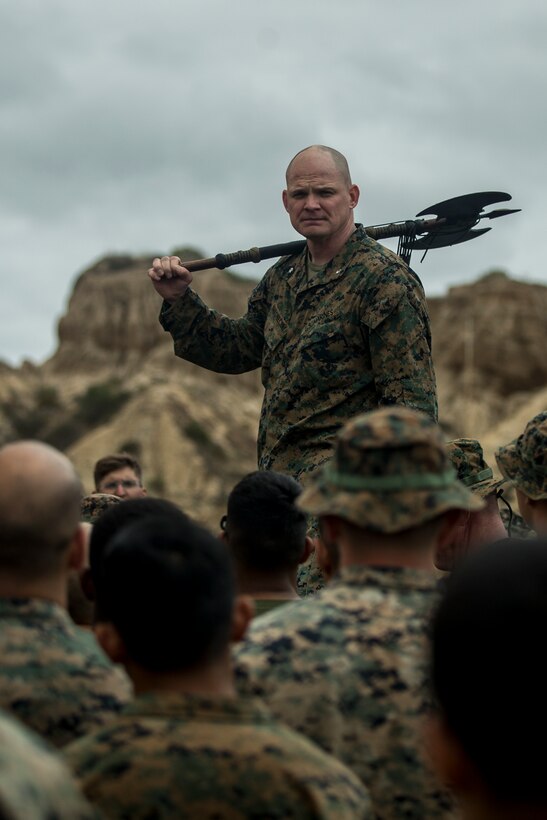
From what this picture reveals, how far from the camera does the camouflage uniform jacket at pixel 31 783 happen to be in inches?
65.0

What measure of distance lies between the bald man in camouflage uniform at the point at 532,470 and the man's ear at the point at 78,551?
2135mm

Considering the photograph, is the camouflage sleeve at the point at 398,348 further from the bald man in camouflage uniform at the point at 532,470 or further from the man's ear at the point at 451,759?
the man's ear at the point at 451,759

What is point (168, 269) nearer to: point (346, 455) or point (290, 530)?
point (290, 530)

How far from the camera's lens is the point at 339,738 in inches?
127

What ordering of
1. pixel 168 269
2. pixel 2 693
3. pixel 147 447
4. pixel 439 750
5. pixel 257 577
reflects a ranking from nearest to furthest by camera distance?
pixel 439 750, pixel 2 693, pixel 257 577, pixel 168 269, pixel 147 447

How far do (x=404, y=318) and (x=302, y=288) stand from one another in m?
0.60

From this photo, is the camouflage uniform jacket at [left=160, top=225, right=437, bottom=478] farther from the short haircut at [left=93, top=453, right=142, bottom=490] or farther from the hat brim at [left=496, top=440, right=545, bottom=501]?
the short haircut at [left=93, top=453, right=142, bottom=490]

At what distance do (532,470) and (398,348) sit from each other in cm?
112

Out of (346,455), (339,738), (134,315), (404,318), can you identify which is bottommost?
(339,738)

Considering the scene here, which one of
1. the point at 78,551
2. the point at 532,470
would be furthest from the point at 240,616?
the point at 532,470

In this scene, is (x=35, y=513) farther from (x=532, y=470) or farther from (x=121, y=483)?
(x=121, y=483)

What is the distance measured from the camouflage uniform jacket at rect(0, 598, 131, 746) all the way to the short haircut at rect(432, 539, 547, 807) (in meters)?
1.33

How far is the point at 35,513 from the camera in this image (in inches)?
136

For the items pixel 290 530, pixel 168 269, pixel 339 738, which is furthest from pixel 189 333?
pixel 339 738
